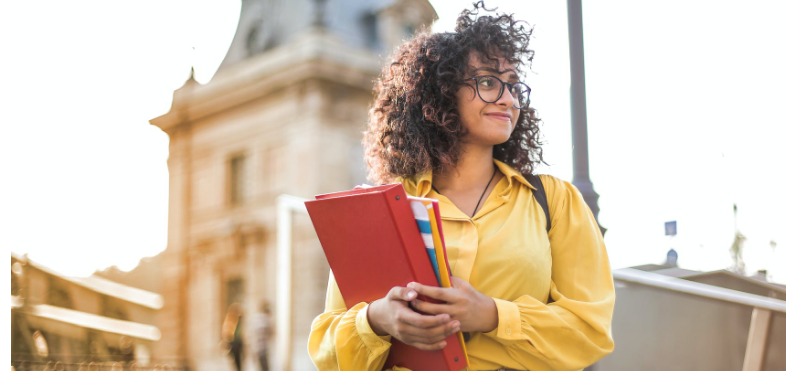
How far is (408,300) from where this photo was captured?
1399 mm

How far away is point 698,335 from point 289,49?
541 cm

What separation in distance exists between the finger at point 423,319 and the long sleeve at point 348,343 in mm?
137

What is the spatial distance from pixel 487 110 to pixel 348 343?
0.68 m

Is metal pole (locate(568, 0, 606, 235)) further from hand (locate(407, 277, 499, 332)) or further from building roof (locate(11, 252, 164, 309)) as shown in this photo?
building roof (locate(11, 252, 164, 309))

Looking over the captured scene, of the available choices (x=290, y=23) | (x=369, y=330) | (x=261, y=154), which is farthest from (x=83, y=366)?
(x=369, y=330)

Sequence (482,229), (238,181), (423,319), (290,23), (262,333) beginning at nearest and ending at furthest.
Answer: (423,319) < (482,229) < (262,333) < (238,181) < (290,23)

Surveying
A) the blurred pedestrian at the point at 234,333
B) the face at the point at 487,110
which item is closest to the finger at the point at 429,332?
the face at the point at 487,110

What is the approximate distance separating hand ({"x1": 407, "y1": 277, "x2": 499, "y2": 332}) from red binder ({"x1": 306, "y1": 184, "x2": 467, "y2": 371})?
0.04 meters

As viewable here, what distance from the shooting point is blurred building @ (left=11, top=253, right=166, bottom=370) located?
5516mm

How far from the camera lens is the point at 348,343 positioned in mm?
1545

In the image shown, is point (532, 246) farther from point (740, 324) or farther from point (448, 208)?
point (740, 324)

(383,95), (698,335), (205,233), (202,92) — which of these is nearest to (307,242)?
(205,233)

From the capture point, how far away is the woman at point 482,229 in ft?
4.76

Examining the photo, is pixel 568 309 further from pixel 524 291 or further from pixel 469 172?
pixel 469 172
